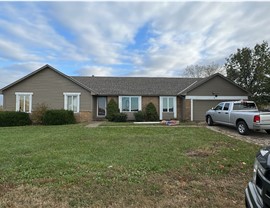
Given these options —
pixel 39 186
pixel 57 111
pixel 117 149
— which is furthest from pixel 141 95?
pixel 39 186

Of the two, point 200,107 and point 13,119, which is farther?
point 200,107

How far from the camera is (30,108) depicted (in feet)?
67.2

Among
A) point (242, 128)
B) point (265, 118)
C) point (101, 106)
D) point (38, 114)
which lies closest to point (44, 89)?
point (38, 114)

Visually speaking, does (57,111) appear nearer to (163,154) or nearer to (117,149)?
(117,149)

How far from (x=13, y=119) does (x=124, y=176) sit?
15632 millimetres

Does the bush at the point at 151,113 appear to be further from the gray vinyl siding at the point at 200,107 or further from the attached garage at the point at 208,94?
the gray vinyl siding at the point at 200,107

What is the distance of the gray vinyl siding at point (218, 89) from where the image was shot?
847 inches

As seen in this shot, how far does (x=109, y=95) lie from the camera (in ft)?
72.9

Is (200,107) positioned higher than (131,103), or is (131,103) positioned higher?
(131,103)

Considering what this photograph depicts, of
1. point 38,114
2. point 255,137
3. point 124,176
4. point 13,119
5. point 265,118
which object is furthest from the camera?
point 38,114

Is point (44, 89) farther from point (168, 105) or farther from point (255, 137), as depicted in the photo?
point (255, 137)

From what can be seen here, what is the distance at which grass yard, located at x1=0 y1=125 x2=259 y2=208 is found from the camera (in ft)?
13.5

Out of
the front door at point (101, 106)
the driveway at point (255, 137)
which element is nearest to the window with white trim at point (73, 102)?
the front door at point (101, 106)

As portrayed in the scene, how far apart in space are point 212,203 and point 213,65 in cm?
4361
